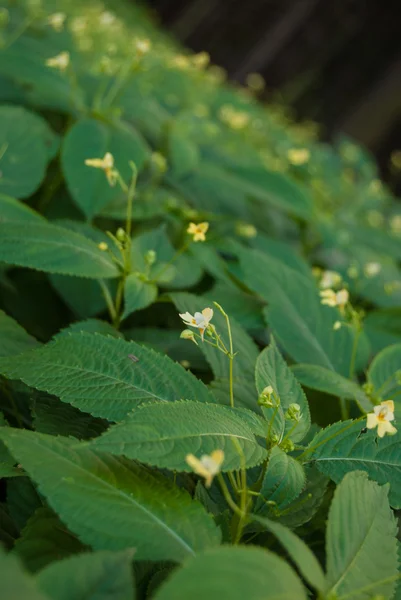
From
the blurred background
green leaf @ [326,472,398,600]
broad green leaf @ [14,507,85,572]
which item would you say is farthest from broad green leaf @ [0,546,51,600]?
the blurred background

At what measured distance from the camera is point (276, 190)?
75.6 inches

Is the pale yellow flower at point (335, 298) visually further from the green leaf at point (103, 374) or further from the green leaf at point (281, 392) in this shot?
the green leaf at point (103, 374)

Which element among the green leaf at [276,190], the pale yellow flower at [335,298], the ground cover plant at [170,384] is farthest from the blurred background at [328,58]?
the pale yellow flower at [335,298]

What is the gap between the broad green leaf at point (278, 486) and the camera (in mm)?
732

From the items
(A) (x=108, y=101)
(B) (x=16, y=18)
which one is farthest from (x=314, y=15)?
(A) (x=108, y=101)

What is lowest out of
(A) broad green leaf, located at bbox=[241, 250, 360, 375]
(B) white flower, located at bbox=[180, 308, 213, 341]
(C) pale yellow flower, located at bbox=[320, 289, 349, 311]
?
(A) broad green leaf, located at bbox=[241, 250, 360, 375]

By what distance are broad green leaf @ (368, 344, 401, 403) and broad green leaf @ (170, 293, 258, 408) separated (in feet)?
0.85

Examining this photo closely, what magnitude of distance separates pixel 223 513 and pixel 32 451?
275 mm

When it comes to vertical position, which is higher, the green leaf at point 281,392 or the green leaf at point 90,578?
the green leaf at point 281,392

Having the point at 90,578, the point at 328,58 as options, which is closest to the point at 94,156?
the point at 90,578

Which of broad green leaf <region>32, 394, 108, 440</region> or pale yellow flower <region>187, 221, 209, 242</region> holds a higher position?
pale yellow flower <region>187, 221, 209, 242</region>

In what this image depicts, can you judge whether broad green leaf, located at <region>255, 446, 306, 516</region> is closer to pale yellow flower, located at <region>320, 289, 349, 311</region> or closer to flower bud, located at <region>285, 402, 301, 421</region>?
flower bud, located at <region>285, 402, 301, 421</region>

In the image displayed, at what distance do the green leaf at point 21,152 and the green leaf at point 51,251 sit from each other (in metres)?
0.35

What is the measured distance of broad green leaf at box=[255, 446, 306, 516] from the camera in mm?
732
